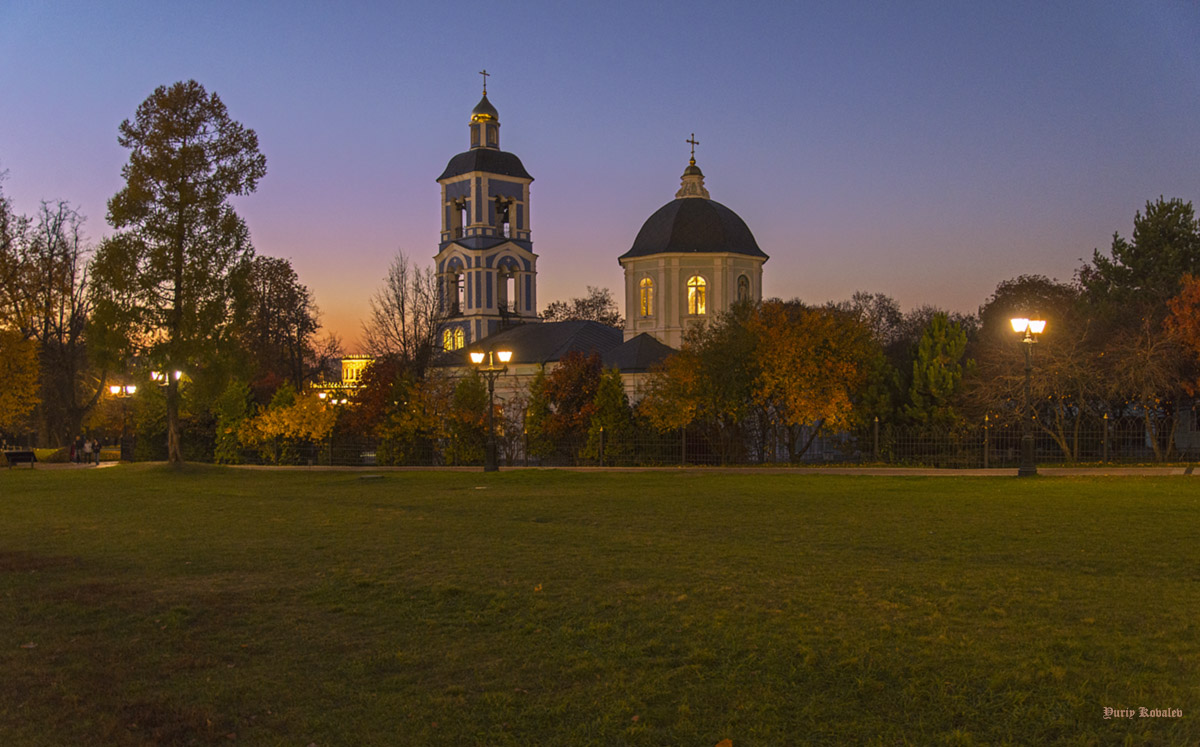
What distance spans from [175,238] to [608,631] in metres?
24.7

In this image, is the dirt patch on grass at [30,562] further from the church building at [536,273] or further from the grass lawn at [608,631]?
the church building at [536,273]

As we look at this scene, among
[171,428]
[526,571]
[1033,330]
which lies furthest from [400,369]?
[526,571]

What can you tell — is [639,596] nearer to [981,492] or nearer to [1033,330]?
[981,492]

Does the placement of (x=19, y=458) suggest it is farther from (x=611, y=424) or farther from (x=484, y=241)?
(x=484, y=241)

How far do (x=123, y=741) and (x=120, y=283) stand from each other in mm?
25225

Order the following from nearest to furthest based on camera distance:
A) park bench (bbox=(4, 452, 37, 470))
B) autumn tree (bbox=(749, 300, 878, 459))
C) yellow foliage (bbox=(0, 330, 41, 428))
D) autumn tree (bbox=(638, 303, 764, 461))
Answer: autumn tree (bbox=(749, 300, 878, 459)) < autumn tree (bbox=(638, 303, 764, 461)) < yellow foliage (bbox=(0, 330, 41, 428)) < park bench (bbox=(4, 452, 37, 470))

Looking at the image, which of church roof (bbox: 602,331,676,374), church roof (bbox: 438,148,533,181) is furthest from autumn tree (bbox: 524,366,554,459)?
church roof (bbox: 438,148,533,181)

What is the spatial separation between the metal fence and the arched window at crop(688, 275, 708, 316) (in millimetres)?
10937

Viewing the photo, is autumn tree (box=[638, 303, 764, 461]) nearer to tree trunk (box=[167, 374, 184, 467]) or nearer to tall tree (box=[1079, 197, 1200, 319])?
tree trunk (box=[167, 374, 184, 467])

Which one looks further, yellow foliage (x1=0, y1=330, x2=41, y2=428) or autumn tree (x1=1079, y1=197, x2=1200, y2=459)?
yellow foliage (x1=0, y1=330, x2=41, y2=428)

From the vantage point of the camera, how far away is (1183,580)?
7.69 m

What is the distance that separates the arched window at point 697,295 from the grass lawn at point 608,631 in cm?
3173

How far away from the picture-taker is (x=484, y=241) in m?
55.7

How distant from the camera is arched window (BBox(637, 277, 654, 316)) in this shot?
4469cm
